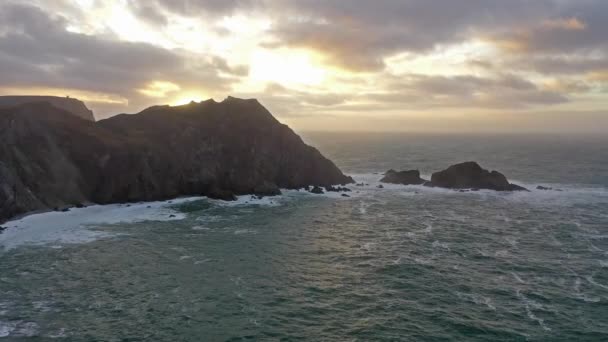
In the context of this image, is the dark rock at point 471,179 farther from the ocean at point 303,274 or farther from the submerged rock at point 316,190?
the submerged rock at point 316,190

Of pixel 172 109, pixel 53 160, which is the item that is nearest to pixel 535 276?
pixel 53 160

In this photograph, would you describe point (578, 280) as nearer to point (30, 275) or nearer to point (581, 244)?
point (581, 244)

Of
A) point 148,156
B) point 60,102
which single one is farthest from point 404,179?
point 60,102

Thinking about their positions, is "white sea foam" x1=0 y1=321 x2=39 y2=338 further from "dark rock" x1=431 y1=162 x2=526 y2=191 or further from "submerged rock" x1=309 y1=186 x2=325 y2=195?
"dark rock" x1=431 y1=162 x2=526 y2=191

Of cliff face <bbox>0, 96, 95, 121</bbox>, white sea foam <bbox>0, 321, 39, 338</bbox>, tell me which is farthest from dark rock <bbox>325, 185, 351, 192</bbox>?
cliff face <bbox>0, 96, 95, 121</bbox>

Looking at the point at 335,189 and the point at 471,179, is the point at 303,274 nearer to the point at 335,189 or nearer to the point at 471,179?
the point at 335,189
